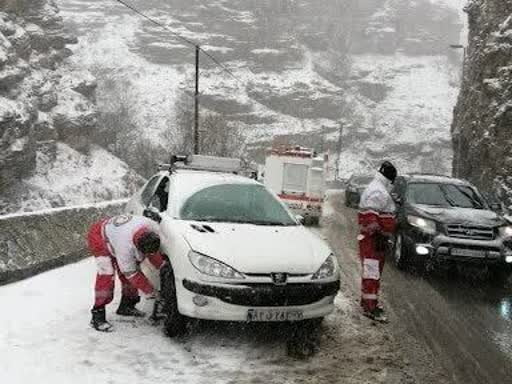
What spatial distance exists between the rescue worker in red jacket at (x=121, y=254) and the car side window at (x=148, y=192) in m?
1.73

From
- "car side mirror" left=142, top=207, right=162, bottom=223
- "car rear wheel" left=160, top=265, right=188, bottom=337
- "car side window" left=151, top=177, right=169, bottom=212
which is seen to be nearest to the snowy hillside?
"car side window" left=151, top=177, right=169, bottom=212

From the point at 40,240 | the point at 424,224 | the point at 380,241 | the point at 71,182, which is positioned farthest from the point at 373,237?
Answer: the point at 71,182

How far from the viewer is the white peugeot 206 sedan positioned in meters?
6.04

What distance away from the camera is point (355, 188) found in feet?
92.7

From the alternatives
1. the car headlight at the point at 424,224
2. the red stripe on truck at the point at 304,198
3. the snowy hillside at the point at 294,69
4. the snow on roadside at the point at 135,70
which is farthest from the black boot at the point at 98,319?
the snowy hillside at the point at 294,69

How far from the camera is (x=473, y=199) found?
453 inches

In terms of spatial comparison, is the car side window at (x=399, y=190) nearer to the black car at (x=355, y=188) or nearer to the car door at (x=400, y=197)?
the car door at (x=400, y=197)

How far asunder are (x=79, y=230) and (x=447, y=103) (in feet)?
444

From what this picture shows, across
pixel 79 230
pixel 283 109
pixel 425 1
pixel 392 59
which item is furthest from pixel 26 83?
pixel 425 1

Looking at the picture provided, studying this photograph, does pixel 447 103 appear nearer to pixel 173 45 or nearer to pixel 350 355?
pixel 173 45

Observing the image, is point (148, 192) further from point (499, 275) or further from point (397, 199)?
point (499, 275)

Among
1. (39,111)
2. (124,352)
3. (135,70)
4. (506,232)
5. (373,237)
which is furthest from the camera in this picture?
(135,70)

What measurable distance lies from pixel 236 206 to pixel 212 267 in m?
1.69

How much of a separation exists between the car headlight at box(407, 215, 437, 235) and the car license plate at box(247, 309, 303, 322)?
4626mm
